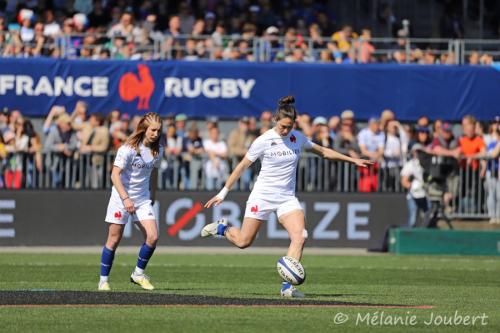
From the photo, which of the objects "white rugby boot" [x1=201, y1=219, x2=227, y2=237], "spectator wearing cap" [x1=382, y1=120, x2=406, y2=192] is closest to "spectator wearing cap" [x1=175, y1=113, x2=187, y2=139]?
"spectator wearing cap" [x1=382, y1=120, x2=406, y2=192]

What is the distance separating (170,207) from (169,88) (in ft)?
15.2

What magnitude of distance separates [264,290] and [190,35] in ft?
48.0

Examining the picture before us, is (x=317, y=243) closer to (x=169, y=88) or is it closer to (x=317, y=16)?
(x=169, y=88)

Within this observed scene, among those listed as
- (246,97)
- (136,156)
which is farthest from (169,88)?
(136,156)

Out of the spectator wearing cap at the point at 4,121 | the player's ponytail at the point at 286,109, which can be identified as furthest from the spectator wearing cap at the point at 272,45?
the player's ponytail at the point at 286,109

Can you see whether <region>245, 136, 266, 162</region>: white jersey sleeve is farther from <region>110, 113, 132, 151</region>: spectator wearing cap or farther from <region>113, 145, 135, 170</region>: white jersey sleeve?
<region>110, 113, 132, 151</region>: spectator wearing cap

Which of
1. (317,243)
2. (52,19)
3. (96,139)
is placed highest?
(52,19)

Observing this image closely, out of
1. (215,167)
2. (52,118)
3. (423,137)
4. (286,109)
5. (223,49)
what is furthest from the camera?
(223,49)

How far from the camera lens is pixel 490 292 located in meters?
16.0

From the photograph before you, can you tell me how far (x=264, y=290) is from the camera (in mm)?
15664

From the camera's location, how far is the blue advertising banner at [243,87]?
2869 cm

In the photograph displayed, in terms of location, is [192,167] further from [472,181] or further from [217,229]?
[217,229]

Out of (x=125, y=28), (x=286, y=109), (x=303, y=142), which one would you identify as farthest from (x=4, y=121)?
(x=286, y=109)

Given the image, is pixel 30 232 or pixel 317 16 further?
pixel 317 16
